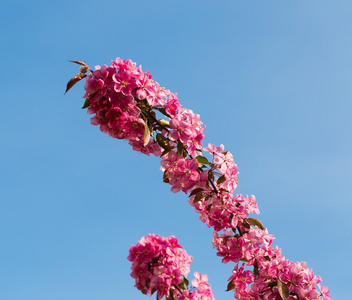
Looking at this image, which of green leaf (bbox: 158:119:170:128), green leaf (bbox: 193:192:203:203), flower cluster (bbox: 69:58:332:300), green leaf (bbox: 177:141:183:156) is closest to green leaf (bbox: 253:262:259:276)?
flower cluster (bbox: 69:58:332:300)

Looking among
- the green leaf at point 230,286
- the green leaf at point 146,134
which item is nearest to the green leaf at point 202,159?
the green leaf at point 146,134

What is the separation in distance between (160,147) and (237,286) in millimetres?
1723

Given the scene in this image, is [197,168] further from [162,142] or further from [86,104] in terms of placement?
[86,104]

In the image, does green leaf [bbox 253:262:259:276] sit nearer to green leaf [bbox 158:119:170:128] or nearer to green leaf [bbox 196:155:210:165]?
green leaf [bbox 196:155:210:165]

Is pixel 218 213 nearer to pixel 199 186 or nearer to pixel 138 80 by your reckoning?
pixel 199 186

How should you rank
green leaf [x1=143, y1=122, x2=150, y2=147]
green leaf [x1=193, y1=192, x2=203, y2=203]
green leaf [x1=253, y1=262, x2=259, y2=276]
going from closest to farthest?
green leaf [x1=143, y1=122, x2=150, y2=147] → green leaf [x1=193, y1=192, x2=203, y2=203] → green leaf [x1=253, y1=262, x2=259, y2=276]

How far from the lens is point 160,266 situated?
3855 millimetres

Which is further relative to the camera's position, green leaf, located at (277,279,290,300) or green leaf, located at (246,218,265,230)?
green leaf, located at (246,218,265,230)

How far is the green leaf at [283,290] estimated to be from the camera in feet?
14.5

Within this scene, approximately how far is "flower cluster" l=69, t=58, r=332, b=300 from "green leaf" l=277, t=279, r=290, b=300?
0.04ft

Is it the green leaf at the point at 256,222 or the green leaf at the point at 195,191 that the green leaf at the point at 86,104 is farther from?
the green leaf at the point at 256,222

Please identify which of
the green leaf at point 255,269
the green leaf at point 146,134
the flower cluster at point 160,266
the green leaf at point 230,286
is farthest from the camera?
the green leaf at point 230,286

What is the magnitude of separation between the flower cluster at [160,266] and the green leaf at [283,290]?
911 mm

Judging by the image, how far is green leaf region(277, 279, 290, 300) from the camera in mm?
4425
